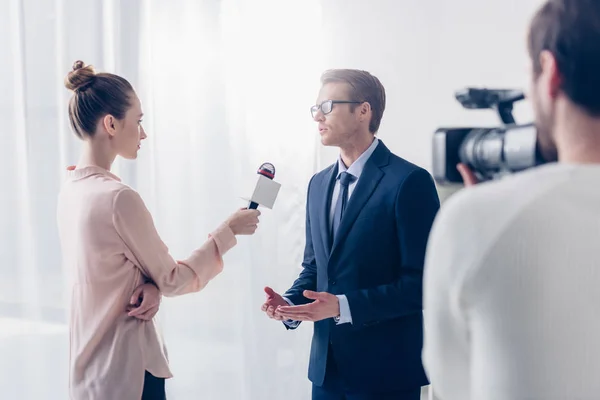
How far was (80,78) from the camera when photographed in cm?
150

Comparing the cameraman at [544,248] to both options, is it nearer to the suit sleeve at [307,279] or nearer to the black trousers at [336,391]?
the black trousers at [336,391]

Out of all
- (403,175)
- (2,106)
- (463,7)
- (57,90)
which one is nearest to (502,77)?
(463,7)

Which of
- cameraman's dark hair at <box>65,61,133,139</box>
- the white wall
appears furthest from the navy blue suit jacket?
cameraman's dark hair at <box>65,61,133,139</box>

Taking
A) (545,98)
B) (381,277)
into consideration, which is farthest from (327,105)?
(545,98)

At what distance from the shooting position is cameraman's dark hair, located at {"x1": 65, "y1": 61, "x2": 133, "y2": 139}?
1.50 m

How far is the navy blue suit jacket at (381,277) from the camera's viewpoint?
1.50m

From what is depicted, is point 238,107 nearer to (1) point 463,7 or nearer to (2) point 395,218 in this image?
(1) point 463,7

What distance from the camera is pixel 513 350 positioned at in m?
0.66

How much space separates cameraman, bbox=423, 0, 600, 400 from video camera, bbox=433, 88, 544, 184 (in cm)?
10

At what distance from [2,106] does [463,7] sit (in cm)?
165

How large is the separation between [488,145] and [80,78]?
41.7 inches

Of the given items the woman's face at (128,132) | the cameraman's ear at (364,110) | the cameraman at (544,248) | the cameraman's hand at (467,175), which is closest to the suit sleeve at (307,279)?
the cameraman's ear at (364,110)

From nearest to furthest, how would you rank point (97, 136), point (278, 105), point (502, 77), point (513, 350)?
point (513, 350) → point (97, 136) → point (502, 77) → point (278, 105)

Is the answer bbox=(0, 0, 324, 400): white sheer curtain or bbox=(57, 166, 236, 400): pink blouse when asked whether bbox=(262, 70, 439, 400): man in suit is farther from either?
bbox=(0, 0, 324, 400): white sheer curtain
